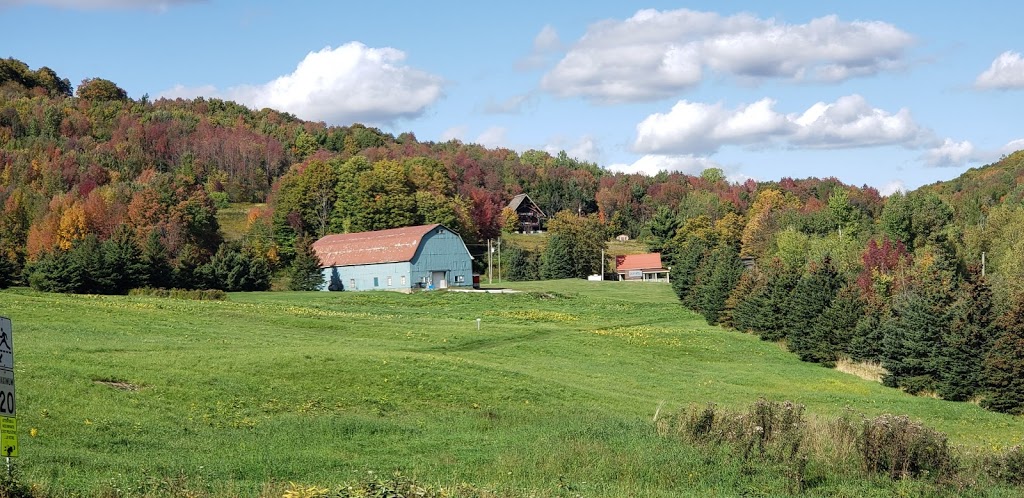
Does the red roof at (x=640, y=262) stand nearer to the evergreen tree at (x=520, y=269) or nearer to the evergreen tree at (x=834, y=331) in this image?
the evergreen tree at (x=520, y=269)

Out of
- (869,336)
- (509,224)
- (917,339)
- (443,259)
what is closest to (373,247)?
(443,259)

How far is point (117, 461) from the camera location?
1902cm

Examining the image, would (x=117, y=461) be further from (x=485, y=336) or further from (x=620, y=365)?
(x=485, y=336)

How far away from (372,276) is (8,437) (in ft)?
272

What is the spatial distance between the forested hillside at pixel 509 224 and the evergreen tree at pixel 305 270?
0.33 m

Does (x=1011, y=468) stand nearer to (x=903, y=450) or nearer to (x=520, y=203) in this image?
(x=903, y=450)

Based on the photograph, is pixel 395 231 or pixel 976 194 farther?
pixel 976 194

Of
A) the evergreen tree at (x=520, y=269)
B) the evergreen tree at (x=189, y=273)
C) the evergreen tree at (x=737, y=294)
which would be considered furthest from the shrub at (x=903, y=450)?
the evergreen tree at (x=520, y=269)

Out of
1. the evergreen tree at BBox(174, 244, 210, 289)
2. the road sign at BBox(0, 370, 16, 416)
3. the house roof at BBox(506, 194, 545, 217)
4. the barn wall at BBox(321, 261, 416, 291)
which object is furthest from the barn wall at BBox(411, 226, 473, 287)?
the road sign at BBox(0, 370, 16, 416)

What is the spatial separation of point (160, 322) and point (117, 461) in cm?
2923

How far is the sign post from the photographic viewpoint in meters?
14.2

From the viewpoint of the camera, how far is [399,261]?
9475 centimetres

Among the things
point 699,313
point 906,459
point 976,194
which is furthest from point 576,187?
point 906,459

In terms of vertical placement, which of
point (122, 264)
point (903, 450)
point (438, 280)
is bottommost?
point (903, 450)
